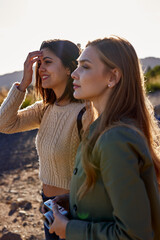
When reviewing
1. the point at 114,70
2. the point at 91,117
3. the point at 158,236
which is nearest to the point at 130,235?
the point at 158,236

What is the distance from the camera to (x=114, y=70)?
1.20 metres

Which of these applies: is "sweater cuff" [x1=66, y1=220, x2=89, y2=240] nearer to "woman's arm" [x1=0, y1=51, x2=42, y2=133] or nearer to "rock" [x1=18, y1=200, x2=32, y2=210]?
"woman's arm" [x1=0, y1=51, x2=42, y2=133]

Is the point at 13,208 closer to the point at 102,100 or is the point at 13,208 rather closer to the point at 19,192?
the point at 19,192

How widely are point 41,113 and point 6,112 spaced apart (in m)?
0.31

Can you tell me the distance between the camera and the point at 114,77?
47.8 inches

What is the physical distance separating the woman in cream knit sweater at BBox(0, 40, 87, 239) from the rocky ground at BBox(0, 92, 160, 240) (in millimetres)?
1228

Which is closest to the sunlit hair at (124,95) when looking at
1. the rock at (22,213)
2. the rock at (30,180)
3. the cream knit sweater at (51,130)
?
the cream knit sweater at (51,130)

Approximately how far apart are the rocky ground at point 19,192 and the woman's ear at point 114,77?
90.3 inches

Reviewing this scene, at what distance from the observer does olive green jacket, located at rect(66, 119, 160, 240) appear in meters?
0.93

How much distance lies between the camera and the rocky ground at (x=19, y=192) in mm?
3005

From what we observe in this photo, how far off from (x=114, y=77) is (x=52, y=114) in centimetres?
103

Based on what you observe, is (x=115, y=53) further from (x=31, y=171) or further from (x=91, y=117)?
(x=31, y=171)

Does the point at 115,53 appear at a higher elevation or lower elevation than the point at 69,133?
higher

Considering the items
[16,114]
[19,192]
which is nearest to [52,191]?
[16,114]
